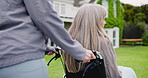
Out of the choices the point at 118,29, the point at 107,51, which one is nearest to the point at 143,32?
the point at 118,29

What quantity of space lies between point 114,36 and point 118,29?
0.69 metres

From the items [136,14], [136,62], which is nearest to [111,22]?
[136,62]

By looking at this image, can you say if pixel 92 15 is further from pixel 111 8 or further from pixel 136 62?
pixel 111 8

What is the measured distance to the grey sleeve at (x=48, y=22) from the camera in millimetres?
1045

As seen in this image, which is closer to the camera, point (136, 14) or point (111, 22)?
point (111, 22)

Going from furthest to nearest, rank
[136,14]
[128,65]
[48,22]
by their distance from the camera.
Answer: [136,14] < [128,65] < [48,22]

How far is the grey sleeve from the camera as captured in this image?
104 centimetres

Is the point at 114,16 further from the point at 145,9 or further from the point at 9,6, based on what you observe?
the point at 9,6

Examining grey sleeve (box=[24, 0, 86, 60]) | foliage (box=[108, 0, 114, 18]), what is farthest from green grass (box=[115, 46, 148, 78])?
foliage (box=[108, 0, 114, 18])

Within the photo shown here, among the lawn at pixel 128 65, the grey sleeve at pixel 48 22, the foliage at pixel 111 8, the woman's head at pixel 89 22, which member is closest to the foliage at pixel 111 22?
the foliage at pixel 111 8

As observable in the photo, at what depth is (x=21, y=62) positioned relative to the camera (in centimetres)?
104

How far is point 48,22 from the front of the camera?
3.45 ft

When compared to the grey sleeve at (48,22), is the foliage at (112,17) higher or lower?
lower

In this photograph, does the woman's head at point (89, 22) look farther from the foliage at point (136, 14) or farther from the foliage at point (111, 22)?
the foliage at point (136, 14)
